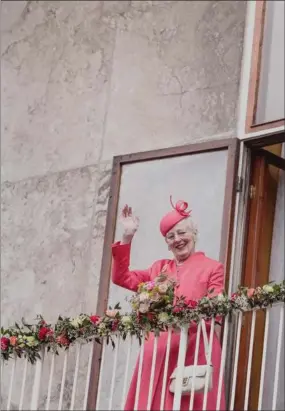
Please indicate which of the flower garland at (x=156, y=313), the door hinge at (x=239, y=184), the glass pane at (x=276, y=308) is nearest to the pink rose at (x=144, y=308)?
the flower garland at (x=156, y=313)

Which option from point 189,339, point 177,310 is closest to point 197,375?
point 189,339

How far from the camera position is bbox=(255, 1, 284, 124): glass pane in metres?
6.23

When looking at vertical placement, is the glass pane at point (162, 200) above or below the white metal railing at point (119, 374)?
above

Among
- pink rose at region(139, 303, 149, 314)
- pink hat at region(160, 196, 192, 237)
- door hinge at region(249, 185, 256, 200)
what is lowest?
pink rose at region(139, 303, 149, 314)

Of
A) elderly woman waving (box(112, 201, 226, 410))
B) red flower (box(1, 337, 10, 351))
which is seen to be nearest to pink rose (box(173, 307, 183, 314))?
elderly woman waving (box(112, 201, 226, 410))

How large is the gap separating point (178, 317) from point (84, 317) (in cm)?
65

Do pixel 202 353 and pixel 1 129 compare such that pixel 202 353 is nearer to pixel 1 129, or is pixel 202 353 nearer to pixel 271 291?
pixel 271 291

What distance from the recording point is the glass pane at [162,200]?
5.72m

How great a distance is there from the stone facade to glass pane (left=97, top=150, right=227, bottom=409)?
223 millimetres

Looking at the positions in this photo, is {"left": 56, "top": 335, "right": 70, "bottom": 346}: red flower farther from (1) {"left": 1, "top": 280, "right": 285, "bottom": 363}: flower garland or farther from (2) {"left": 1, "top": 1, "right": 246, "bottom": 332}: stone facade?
(2) {"left": 1, "top": 1, "right": 246, "bottom": 332}: stone facade

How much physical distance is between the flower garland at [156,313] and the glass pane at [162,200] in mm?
758

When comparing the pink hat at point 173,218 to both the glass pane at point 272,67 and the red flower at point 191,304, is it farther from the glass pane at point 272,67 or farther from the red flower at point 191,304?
the glass pane at point 272,67

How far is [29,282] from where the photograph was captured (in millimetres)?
6613

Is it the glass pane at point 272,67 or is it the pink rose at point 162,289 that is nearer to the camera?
the pink rose at point 162,289
